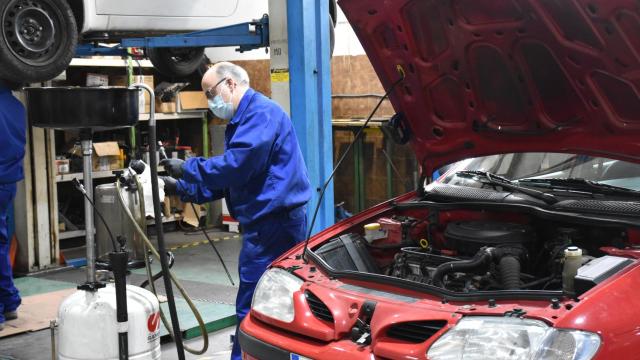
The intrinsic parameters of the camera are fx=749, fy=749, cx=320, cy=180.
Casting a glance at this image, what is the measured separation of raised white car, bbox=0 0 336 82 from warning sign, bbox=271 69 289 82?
1279 millimetres

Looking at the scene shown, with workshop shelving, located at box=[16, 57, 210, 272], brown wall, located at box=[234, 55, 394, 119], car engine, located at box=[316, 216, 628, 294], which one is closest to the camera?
car engine, located at box=[316, 216, 628, 294]

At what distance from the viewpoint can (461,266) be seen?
2465 millimetres

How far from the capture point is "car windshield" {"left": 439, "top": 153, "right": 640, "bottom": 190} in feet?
9.48

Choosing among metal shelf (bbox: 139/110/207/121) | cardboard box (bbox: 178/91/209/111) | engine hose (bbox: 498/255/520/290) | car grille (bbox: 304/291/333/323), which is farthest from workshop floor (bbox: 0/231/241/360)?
engine hose (bbox: 498/255/520/290)

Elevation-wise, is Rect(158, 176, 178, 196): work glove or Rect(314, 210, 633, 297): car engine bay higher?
Rect(158, 176, 178, 196): work glove

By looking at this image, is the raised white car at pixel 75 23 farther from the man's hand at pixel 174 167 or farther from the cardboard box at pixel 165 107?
the cardboard box at pixel 165 107

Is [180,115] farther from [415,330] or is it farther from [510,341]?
[510,341]

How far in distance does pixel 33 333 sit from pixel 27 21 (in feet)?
6.44

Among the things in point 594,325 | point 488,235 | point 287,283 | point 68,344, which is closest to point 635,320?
point 594,325

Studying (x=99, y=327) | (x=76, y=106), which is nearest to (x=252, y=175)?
(x=76, y=106)

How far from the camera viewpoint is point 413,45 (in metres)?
2.86

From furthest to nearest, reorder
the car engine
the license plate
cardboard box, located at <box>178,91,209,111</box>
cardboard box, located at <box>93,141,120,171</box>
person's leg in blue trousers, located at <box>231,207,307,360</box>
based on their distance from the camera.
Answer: cardboard box, located at <box>178,91,209,111</box> → cardboard box, located at <box>93,141,120,171</box> → person's leg in blue trousers, located at <box>231,207,307,360</box> → the car engine → the license plate

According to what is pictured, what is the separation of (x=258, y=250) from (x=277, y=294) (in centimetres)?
107

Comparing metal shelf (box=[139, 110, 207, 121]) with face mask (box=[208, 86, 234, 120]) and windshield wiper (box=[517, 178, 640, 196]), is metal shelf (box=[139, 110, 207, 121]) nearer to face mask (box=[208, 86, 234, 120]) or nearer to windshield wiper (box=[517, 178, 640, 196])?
face mask (box=[208, 86, 234, 120])
